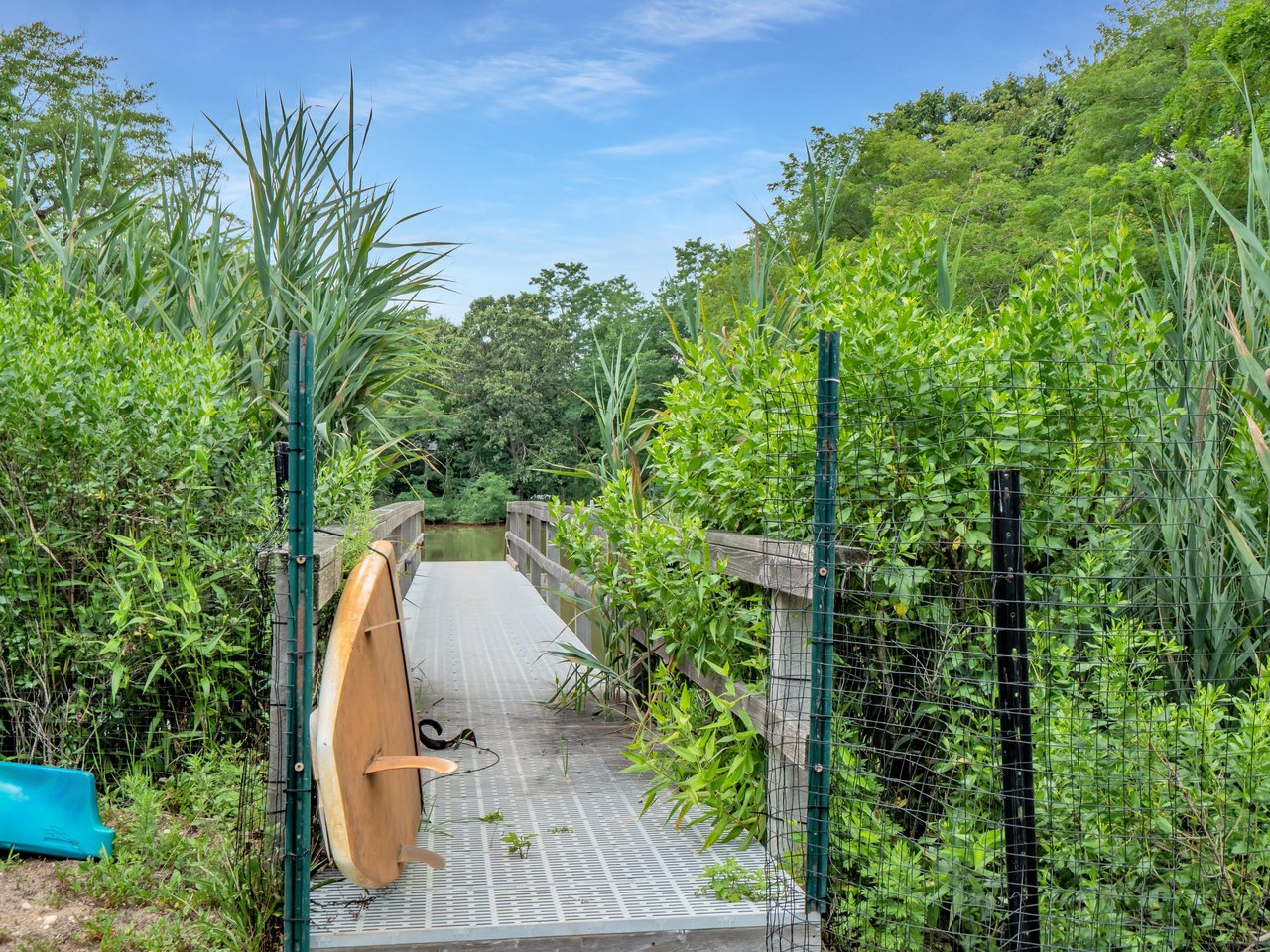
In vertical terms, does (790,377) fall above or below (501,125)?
below

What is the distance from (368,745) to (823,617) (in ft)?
4.21

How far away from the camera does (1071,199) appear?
17.3 m

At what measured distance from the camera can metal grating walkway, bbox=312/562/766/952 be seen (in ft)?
8.87

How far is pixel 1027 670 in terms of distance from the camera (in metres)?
2.61

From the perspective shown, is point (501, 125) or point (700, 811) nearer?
point (700, 811)

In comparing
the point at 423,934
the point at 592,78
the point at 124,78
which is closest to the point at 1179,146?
the point at 423,934

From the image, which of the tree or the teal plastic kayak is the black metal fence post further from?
the tree

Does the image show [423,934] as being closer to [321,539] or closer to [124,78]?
[321,539]

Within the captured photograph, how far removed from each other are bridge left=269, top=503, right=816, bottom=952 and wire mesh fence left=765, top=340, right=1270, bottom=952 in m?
0.16

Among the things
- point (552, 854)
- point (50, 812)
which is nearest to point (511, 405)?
point (50, 812)

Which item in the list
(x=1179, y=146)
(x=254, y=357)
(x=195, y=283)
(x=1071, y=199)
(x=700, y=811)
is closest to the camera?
(x=700, y=811)

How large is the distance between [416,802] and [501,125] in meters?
23.6

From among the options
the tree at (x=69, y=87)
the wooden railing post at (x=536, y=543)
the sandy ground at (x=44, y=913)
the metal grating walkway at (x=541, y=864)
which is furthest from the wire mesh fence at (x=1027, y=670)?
the tree at (x=69, y=87)

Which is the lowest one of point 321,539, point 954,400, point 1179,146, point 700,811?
point 700,811
